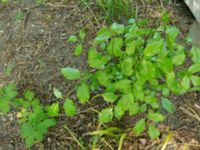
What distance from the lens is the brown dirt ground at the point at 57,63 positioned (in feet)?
6.70

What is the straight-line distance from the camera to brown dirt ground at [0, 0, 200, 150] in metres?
2.04

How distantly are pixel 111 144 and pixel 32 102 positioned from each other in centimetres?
47

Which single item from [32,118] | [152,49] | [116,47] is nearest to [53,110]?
[32,118]

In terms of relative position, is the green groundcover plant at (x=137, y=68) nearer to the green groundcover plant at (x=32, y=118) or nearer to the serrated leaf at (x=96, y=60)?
the serrated leaf at (x=96, y=60)

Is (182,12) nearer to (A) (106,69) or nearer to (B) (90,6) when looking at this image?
(B) (90,6)

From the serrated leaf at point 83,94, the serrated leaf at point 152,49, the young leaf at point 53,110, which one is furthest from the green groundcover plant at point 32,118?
the serrated leaf at point 152,49

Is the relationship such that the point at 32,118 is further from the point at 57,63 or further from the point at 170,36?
the point at 170,36

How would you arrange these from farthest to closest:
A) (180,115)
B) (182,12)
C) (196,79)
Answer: (182,12) < (180,115) < (196,79)

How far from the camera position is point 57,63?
2371 millimetres

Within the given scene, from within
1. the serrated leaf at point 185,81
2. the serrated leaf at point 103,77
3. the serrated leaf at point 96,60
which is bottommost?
the serrated leaf at point 103,77

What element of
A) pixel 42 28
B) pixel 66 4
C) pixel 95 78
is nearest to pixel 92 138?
pixel 95 78

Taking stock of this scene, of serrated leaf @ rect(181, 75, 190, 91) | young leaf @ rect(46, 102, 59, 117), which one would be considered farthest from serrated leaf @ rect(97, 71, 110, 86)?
serrated leaf @ rect(181, 75, 190, 91)

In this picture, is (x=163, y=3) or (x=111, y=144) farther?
(x=163, y=3)

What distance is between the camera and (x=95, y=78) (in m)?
1.88
